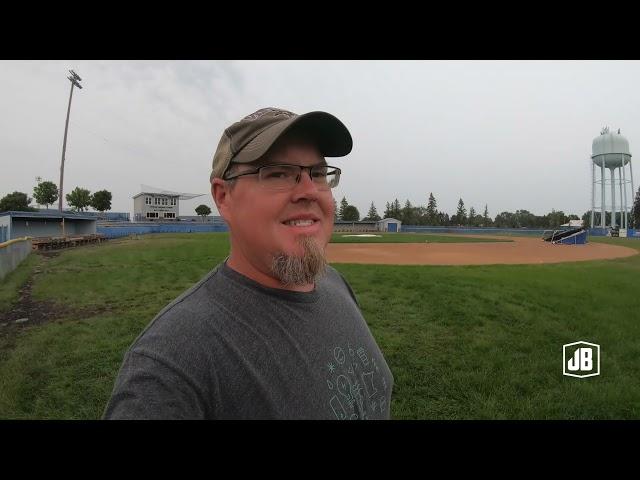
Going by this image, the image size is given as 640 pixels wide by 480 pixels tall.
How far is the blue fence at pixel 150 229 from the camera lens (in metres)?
36.3

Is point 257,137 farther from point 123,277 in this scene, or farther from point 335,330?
point 123,277

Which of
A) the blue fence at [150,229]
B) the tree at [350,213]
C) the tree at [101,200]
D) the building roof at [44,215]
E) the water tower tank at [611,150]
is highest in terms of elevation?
the water tower tank at [611,150]

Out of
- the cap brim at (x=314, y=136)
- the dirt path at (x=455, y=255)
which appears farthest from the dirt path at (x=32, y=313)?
the dirt path at (x=455, y=255)

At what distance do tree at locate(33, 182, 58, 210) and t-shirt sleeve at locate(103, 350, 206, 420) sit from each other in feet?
148

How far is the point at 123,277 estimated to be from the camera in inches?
360

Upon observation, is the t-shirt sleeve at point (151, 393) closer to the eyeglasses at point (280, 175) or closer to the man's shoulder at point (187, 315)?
the man's shoulder at point (187, 315)

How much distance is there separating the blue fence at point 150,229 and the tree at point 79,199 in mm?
11195

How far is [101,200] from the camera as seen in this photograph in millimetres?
48812

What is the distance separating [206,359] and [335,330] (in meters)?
0.55

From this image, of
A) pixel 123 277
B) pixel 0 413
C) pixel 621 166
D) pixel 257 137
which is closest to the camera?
pixel 257 137

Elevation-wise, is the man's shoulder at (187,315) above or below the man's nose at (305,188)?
below

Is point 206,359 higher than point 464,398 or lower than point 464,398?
higher

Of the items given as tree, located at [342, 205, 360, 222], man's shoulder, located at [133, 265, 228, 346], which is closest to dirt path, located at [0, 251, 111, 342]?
man's shoulder, located at [133, 265, 228, 346]

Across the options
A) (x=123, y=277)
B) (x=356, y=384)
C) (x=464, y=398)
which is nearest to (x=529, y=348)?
(x=464, y=398)
